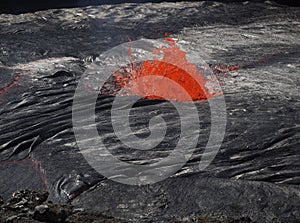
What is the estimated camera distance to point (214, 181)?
339cm

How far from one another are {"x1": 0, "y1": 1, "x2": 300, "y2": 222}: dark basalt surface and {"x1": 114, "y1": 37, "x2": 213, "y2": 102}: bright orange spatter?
21 centimetres

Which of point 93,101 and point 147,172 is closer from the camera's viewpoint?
point 147,172

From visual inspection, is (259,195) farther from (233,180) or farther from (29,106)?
(29,106)

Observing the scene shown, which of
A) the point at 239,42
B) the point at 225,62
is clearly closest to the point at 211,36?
the point at 239,42

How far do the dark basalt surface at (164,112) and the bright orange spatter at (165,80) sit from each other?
211 mm

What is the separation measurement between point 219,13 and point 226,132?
158 inches

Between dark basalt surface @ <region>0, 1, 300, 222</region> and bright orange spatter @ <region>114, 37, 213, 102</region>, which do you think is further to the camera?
bright orange spatter @ <region>114, 37, 213, 102</region>

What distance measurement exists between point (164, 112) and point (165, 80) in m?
0.55

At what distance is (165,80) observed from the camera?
15.8 ft

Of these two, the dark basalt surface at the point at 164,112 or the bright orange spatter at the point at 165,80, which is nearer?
the dark basalt surface at the point at 164,112

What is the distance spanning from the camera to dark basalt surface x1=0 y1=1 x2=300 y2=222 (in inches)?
128

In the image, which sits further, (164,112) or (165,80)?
(165,80)

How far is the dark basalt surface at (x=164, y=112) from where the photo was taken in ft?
10.6

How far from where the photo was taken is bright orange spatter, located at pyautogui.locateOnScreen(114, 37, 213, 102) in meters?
4.66
